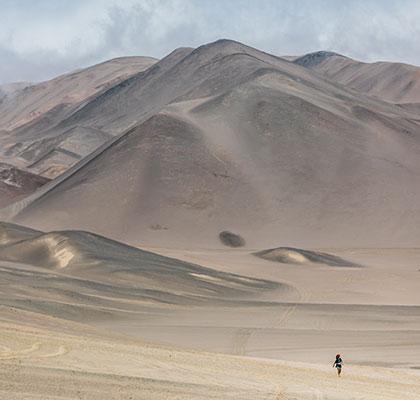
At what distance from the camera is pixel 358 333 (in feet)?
120

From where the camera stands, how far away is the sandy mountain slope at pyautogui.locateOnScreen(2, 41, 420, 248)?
305 feet

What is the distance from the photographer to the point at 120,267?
175ft

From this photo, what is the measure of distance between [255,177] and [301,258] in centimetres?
3200

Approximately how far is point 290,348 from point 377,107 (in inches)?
4160

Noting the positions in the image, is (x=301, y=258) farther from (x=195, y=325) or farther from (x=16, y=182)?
(x=16, y=182)

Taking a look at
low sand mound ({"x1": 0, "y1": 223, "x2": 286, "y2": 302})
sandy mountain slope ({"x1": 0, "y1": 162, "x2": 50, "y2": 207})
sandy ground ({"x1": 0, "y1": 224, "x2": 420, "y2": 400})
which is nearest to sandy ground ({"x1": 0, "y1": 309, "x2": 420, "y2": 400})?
sandy ground ({"x1": 0, "y1": 224, "x2": 420, "y2": 400})

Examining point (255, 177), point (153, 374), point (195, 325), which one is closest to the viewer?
point (153, 374)

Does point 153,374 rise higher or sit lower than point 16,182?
lower

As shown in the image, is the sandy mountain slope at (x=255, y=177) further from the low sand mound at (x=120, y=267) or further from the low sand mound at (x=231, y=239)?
the low sand mound at (x=120, y=267)

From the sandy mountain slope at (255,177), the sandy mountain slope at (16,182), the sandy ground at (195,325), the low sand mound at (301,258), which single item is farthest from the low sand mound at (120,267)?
the sandy mountain slope at (16,182)

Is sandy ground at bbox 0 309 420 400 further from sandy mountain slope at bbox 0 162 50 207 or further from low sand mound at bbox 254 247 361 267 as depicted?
sandy mountain slope at bbox 0 162 50 207

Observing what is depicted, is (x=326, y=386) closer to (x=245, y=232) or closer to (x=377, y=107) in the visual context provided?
(x=245, y=232)

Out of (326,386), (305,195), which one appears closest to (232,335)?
(326,386)

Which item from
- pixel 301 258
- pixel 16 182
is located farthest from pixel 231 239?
pixel 16 182
